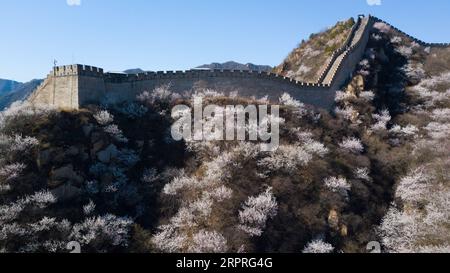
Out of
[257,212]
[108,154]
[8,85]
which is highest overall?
[8,85]

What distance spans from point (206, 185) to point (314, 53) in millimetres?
41074

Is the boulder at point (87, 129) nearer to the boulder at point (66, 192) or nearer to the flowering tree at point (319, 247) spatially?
the boulder at point (66, 192)

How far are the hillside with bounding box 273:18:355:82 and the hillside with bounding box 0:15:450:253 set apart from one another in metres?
16.4

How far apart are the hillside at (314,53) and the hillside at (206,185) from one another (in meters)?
16.4

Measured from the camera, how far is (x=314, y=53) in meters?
76.4

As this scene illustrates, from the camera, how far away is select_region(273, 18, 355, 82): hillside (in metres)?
71.2

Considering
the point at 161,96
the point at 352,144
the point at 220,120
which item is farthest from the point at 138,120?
the point at 352,144

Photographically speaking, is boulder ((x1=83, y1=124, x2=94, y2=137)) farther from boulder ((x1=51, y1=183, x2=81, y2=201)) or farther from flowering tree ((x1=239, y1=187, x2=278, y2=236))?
flowering tree ((x1=239, y1=187, x2=278, y2=236))

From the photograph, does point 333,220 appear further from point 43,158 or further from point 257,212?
point 43,158

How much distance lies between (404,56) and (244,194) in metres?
46.4

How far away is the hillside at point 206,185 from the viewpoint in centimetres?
3703

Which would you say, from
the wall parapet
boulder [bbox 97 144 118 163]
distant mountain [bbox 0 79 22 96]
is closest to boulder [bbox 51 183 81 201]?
boulder [bbox 97 144 118 163]

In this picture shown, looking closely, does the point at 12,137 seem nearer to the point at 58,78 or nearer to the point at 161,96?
the point at 58,78

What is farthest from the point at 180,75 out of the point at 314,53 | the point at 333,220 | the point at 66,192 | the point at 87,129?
the point at 314,53
